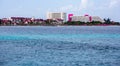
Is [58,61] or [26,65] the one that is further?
[58,61]

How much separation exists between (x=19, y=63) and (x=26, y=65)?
109 cm

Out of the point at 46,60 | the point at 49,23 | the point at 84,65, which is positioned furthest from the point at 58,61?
the point at 49,23

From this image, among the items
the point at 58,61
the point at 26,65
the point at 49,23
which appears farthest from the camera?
the point at 49,23

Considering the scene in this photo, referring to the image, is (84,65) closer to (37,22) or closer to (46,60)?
(46,60)

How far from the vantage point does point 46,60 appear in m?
23.2

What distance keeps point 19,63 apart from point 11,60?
177 cm

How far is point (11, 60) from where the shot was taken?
23.2 metres

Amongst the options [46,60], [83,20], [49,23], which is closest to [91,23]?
[83,20]

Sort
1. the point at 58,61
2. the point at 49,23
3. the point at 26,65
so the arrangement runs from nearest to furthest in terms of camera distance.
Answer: the point at 26,65, the point at 58,61, the point at 49,23

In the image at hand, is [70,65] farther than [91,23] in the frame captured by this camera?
No

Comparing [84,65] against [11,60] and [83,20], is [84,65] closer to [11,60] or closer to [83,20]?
[11,60]

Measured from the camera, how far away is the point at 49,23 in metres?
186

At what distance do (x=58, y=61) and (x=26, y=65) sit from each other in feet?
9.17

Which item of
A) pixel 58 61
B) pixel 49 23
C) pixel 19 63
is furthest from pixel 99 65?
pixel 49 23
